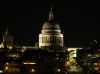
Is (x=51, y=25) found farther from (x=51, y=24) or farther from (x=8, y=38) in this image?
(x=8, y=38)

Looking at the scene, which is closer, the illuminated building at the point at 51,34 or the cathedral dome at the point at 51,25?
the cathedral dome at the point at 51,25

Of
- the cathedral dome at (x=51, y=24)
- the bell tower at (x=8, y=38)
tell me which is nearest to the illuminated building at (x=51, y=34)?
the cathedral dome at (x=51, y=24)

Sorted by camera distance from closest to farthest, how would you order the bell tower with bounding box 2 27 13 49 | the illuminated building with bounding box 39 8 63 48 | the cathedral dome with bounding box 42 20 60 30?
the bell tower with bounding box 2 27 13 49
the cathedral dome with bounding box 42 20 60 30
the illuminated building with bounding box 39 8 63 48

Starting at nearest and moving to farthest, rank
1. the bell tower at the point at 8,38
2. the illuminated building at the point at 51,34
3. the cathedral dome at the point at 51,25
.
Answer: the bell tower at the point at 8,38, the cathedral dome at the point at 51,25, the illuminated building at the point at 51,34

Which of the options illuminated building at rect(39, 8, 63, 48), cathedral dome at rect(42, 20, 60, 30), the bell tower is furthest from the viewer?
illuminated building at rect(39, 8, 63, 48)

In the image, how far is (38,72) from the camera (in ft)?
274

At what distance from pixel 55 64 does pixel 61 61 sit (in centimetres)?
859

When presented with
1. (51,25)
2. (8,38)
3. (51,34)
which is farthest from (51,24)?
(8,38)

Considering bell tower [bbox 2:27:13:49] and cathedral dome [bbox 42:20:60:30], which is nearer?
bell tower [bbox 2:27:13:49]

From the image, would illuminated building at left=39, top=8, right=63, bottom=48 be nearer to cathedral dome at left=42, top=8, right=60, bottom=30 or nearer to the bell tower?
cathedral dome at left=42, top=8, right=60, bottom=30

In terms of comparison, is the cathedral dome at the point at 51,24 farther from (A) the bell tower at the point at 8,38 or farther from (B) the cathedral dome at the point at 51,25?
(A) the bell tower at the point at 8,38

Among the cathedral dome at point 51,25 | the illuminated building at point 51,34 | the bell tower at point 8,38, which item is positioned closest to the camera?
the bell tower at point 8,38

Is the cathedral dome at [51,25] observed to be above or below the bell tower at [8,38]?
above

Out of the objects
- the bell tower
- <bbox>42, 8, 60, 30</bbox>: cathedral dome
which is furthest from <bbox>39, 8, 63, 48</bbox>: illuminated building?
the bell tower
